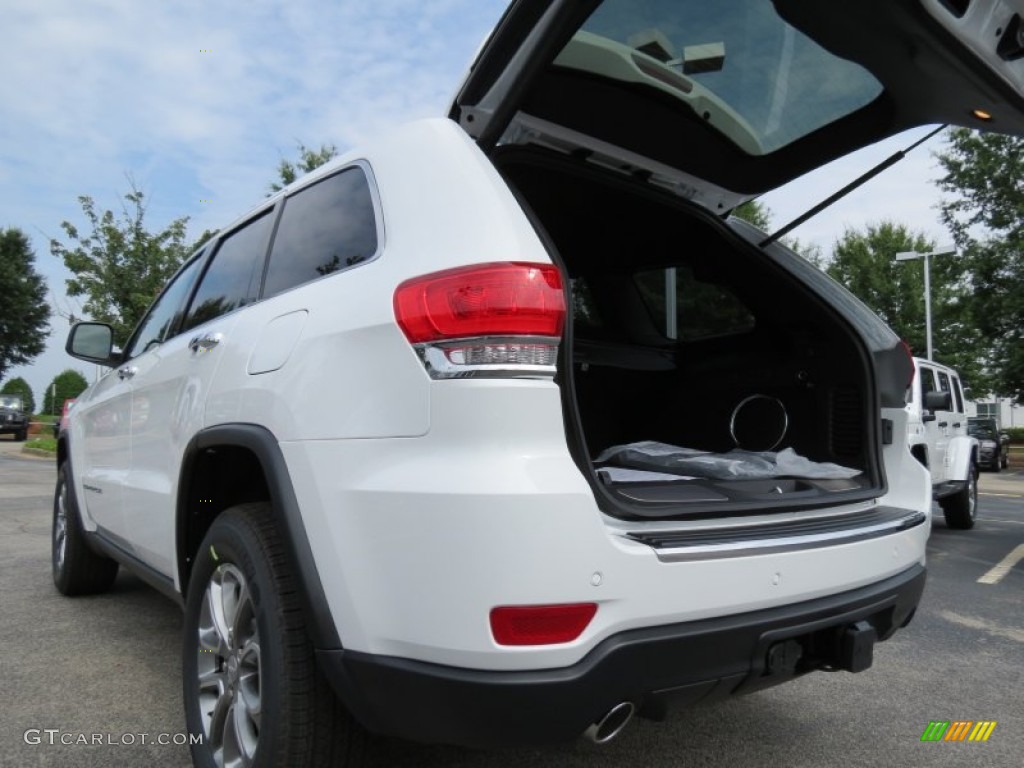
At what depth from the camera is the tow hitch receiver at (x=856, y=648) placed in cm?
195

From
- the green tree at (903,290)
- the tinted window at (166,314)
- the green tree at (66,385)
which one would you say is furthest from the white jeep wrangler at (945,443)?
the green tree at (66,385)

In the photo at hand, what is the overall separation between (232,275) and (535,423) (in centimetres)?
175

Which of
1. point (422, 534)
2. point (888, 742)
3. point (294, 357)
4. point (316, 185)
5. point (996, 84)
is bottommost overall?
point (888, 742)

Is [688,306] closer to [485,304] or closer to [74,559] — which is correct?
[485,304]

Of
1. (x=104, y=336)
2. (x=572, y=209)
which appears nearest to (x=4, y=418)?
(x=104, y=336)

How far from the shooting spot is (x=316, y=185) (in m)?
2.44

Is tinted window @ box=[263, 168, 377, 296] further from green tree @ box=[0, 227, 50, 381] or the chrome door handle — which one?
green tree @ box=[0, 227, 50, 381]

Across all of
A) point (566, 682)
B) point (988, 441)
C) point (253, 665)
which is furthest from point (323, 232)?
point (988, 441)

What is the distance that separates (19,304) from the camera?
43.8 m

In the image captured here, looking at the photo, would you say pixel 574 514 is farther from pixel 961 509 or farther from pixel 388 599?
pixel 961 509

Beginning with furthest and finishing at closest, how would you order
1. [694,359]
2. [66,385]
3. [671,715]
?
1. [66,385]
2. [694,359]
3. [671,715]

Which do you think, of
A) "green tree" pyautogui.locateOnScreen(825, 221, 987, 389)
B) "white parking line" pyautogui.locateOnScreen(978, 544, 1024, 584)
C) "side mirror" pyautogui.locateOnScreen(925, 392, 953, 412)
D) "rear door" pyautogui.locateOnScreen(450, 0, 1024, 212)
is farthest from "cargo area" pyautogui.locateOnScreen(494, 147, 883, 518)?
"green tree" pyautogui.locateOnScreen(825, 221, 987, 389)

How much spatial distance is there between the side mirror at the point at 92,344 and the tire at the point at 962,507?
7838 mm

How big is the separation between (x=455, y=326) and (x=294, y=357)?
1.82 ft
